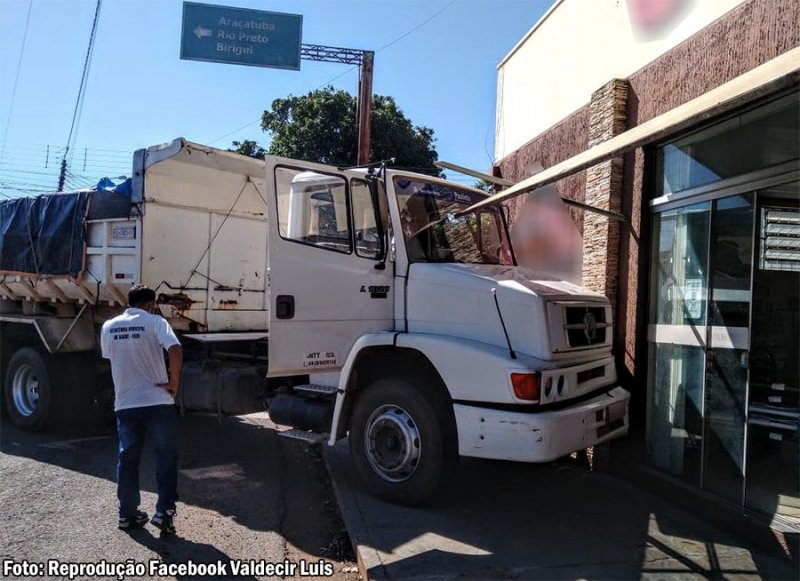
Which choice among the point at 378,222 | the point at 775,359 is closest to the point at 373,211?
the point at 378,222

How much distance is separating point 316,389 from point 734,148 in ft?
13.4

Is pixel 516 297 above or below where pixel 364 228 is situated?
below

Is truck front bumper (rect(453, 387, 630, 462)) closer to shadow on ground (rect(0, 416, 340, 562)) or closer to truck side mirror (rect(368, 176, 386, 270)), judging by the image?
shadow on ground (rect(0, 416, 340, 562))

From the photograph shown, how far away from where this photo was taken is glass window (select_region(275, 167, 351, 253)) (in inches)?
214

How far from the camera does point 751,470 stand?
188 inches

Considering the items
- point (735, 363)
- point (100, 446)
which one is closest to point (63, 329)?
point (100, 446)

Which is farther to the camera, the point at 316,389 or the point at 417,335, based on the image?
the point at 316,389

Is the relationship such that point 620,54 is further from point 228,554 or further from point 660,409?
point 228,554

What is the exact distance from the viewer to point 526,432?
13.8 ft

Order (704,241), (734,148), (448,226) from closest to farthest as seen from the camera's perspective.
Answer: (734,148) → (704,241) → (448,226)

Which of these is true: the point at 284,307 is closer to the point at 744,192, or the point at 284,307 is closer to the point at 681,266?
the point at 681,266

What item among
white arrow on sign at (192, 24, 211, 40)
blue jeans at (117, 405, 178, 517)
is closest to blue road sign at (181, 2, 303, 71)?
white arrow on sign at (192, 24, 211, 40)

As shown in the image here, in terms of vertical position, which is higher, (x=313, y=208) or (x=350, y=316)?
(x=313, y=208)

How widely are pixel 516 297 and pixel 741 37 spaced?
8.68ft
